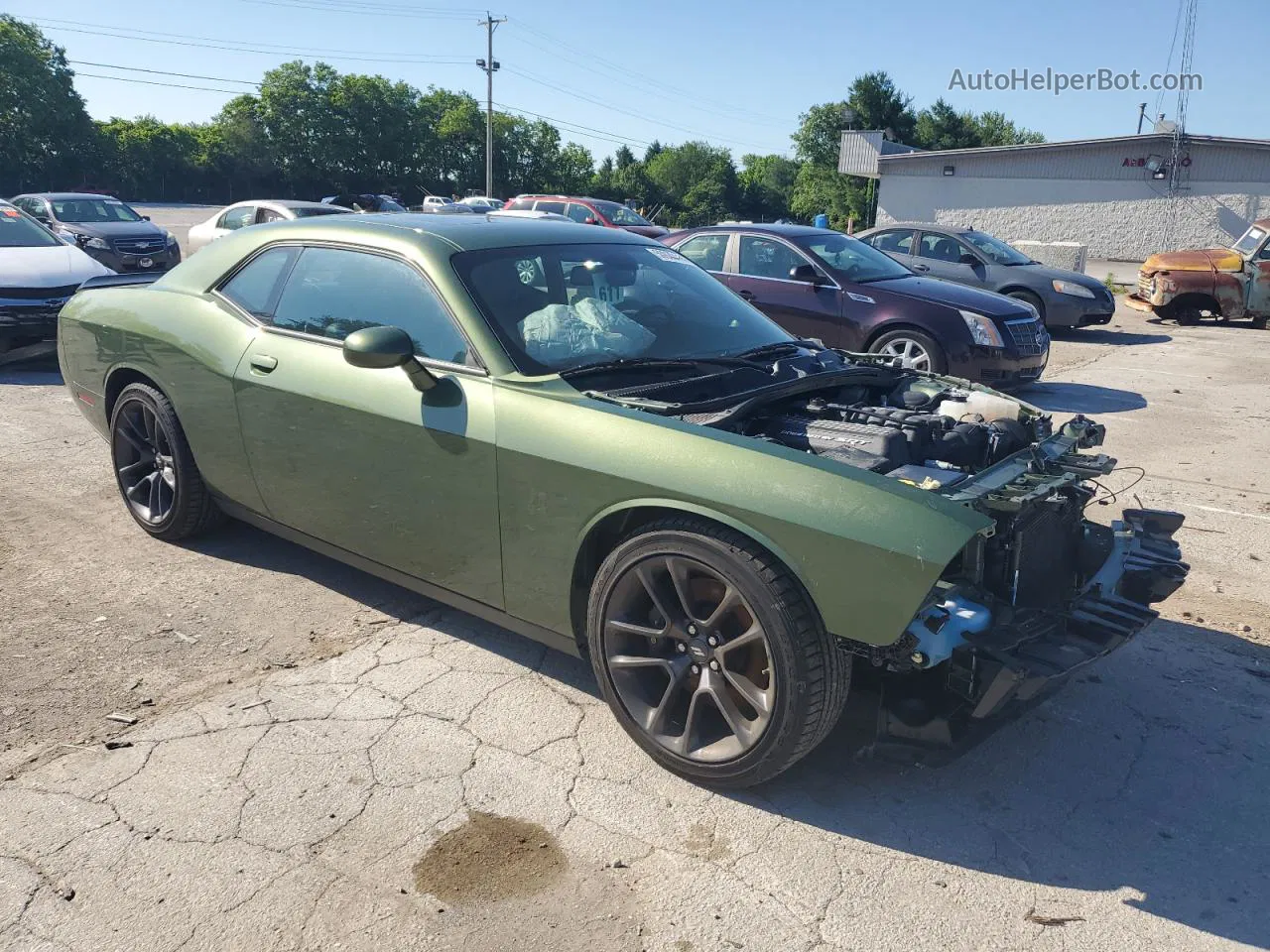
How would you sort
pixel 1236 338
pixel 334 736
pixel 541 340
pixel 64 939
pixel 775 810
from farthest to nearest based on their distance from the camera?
→ 1. pixel 1236 338
2. pixel 541 340
3. pixel 334 736
4. pixel 775 810
5. pixel 64 939

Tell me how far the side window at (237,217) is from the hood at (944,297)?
33.4 feet

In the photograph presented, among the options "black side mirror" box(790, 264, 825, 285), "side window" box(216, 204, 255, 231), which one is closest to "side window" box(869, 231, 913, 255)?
"black side mirror" box(790, 264, 825, 285)

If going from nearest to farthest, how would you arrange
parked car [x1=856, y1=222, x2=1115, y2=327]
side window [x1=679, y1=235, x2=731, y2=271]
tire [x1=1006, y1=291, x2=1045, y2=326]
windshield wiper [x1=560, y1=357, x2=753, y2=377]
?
1. windshield wiper [x1=560, y1=357, x2=753, y2=377]
2. side window [x1=679, y1=235, x2=731, y2=271]
3. parked car [x1=856, y1=222, x2=1115, y2=327]
4. tire [x1=1006, y1=291, x2=1045, y2=326]

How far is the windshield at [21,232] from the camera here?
10078mm

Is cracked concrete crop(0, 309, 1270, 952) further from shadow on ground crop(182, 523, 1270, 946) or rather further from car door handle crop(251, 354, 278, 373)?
car door handle crop(251, 354, 278, 373)

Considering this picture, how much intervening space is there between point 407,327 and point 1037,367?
→ 6752 millimetres

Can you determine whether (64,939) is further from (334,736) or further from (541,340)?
(541,340)

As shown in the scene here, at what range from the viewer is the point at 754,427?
3.25 metres

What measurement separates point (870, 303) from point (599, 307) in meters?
5.54

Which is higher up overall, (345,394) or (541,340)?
(541,340)

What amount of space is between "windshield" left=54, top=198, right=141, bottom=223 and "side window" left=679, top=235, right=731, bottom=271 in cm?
1161

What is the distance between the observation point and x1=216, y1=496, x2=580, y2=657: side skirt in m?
3.29

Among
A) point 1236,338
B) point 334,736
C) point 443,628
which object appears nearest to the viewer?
point 334,736

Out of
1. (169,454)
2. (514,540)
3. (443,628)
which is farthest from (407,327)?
(169,454)
